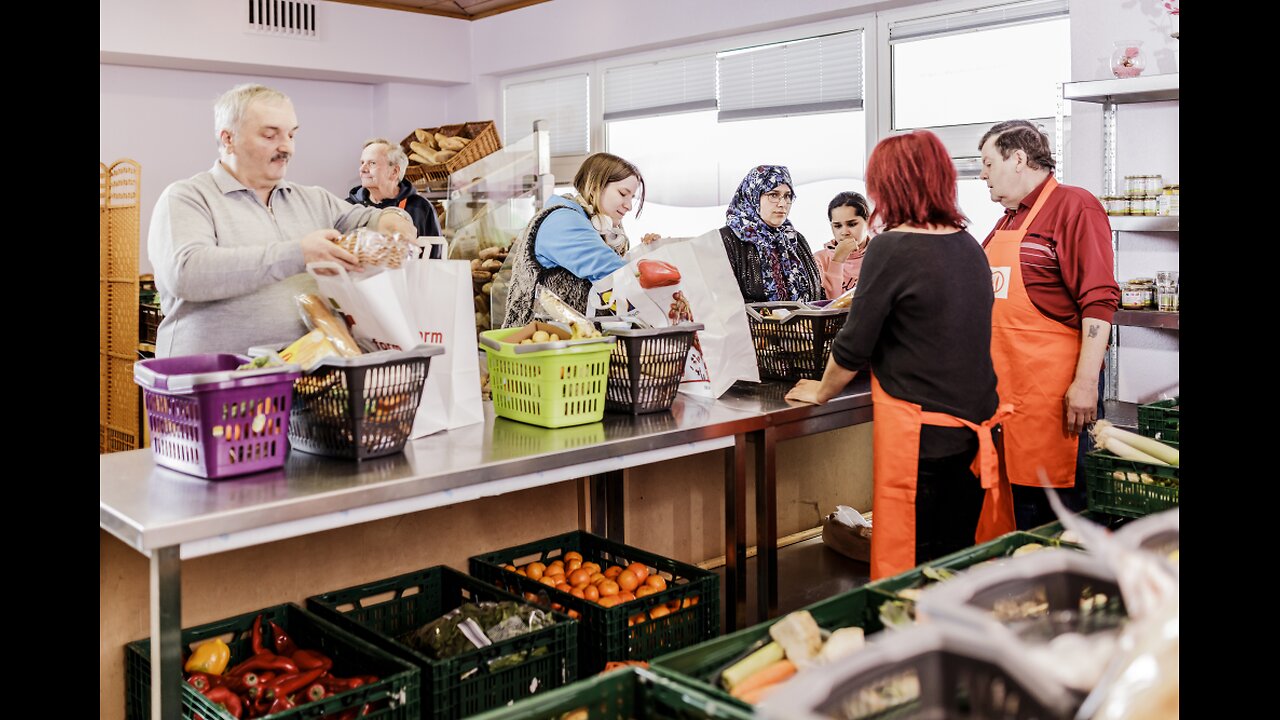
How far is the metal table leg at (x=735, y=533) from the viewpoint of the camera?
9.07ft

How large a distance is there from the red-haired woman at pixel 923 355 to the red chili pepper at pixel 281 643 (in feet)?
4.80

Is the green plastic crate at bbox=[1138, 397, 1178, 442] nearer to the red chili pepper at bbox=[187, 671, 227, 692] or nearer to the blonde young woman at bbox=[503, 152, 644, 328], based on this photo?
the blonde young woman at bbox=[503, 152, 644, 328]

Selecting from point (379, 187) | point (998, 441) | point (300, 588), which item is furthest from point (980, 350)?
point (379, 187)

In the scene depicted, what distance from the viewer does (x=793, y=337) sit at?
3287mm

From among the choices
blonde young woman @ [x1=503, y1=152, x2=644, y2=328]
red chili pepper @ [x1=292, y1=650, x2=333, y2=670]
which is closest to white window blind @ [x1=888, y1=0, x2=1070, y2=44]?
blonde young woman @ [x1=503, y1=152, x2=644, y2=328]

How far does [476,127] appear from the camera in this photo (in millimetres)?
7633

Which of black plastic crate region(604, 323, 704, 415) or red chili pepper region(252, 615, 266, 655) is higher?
black plastic crate region(604, 323, 704, 415)

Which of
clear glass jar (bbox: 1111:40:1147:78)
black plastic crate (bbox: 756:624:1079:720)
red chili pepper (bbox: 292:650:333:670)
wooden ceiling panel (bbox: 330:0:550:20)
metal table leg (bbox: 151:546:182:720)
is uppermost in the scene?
wooden ceiling panel (bbox: 330:0:550:20)

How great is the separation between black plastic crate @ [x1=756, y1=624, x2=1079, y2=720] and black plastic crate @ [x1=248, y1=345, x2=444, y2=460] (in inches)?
55.3

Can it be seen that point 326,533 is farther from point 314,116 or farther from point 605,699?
point 314,116

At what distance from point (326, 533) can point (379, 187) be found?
399cm

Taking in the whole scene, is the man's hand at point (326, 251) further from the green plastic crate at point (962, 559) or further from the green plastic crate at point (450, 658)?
the green plastic crate at point (962, 559)

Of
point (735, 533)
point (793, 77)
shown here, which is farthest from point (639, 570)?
point (793, 77)

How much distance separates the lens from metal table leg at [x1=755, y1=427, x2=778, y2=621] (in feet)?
9.30
